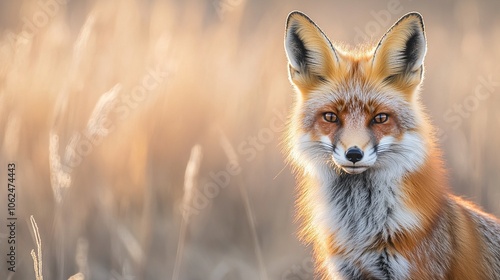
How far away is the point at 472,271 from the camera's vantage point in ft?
11.9

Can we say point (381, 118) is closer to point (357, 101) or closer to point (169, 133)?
point (357, 101)

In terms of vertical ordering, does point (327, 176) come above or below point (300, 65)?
below

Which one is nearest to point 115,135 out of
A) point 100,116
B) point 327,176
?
point 100,116

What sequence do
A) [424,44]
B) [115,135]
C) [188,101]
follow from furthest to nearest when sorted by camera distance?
[188,101], [115,135], [424,44]

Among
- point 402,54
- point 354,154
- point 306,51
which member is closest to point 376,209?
point 354,154

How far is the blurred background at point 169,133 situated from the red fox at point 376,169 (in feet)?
1.99

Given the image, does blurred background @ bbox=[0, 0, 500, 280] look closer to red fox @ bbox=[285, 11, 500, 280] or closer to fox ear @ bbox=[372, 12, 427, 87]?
red fox @ bbox=[285, 11, 500, 280]

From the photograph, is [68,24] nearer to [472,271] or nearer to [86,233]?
[86,233]

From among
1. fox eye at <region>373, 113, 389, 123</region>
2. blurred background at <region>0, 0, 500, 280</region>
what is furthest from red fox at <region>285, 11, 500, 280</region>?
blurred background at <region>0, 0, 500, 280</region>

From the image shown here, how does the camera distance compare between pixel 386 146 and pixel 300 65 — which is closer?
pixel 386 146

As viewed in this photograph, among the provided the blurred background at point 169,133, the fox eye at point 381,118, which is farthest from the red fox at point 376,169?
the blurred background at point 169,133

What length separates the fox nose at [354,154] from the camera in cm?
332

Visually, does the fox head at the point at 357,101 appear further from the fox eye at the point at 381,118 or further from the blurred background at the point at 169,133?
the blurred background at the point at 169,133

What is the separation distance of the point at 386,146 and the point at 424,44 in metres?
0.60
